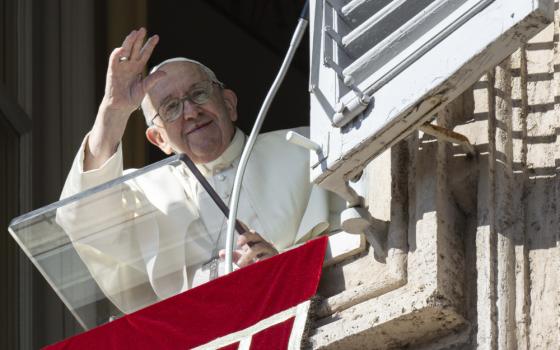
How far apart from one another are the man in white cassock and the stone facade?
0.34 m

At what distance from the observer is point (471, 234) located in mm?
5250

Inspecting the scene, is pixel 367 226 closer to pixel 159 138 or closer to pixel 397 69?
pixel 397 69

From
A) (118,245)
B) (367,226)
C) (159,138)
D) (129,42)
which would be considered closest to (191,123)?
(159,138)

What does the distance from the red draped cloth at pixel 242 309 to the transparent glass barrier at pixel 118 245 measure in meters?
0.12

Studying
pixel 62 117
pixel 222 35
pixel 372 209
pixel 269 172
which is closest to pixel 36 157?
pixel 62 117

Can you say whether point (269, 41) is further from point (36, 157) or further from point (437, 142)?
point (437, 142)

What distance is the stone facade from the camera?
5117 millimetres

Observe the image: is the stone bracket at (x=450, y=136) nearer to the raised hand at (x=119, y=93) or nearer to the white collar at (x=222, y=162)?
the raised hand at (x=119, y=93)

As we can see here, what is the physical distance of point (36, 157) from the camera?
778cm

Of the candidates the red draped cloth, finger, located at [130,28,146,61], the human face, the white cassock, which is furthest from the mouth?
the red draped cloth

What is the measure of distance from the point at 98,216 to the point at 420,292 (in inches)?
34.1

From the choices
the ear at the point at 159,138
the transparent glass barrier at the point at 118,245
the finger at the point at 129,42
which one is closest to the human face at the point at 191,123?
the ear at the point at 159,138

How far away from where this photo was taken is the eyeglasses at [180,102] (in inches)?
248

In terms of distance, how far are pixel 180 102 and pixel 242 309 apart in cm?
100
